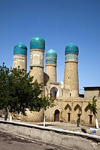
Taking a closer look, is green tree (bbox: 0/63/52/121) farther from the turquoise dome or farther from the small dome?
the small dome

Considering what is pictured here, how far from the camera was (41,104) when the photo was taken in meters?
18.8

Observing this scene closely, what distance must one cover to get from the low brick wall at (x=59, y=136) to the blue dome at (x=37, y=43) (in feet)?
71.5

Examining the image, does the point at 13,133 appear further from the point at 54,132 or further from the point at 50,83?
the point at 50,83

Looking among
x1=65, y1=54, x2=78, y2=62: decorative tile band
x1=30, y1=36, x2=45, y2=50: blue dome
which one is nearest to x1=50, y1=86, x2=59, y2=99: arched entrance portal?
x1=65, y1=54, x2=78, y2=62: decorative tile band

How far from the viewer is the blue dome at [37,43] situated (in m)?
29.1

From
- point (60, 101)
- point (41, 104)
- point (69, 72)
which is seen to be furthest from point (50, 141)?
point (69, 72)

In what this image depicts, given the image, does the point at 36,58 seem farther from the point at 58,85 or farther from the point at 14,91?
the point at 14,91

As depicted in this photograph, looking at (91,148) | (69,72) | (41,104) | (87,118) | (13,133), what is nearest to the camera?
(91,148)

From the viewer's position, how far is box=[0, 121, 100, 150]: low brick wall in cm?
508

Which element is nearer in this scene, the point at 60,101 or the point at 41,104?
the point at 41,104

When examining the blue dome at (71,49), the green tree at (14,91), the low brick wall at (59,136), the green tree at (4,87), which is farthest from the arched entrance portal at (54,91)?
the low brick wall at (59,136)

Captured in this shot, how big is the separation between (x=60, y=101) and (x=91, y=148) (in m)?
25.8

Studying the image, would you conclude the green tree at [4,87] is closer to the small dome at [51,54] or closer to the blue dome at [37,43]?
the blue dome at [37,43]

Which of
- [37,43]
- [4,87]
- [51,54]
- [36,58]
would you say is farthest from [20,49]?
[4,87]
